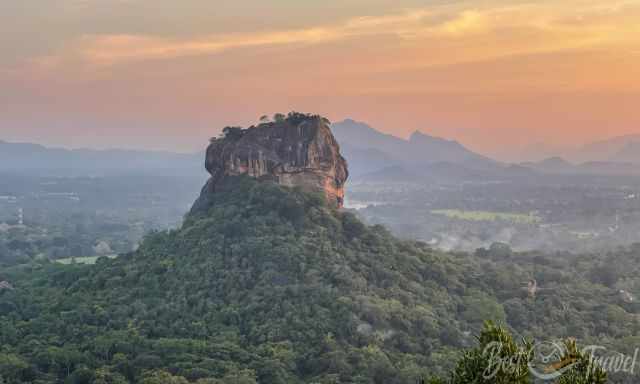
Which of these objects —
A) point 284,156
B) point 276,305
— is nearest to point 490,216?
point 284,156

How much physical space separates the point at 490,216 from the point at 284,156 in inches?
3624

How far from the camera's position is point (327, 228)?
172 feet

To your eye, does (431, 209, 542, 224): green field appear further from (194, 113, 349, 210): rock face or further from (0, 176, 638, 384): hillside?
(194, 113, 349, 210): rock face

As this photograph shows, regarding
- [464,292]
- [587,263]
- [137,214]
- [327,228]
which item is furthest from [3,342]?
[137,214]

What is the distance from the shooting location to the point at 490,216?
5522 inches

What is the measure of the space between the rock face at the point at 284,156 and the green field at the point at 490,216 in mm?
78963

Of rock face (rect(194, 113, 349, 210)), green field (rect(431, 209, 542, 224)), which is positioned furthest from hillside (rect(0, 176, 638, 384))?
green field (rect(431, 209, 542, 224))

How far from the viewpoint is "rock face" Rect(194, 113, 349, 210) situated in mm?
56344

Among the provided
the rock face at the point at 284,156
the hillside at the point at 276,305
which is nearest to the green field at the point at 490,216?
the hillside at the point at 276,305

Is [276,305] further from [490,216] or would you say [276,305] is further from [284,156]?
[490,216]

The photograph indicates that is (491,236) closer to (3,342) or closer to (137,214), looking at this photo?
(3,342)

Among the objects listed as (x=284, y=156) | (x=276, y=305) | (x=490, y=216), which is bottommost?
(x=490, y=216)

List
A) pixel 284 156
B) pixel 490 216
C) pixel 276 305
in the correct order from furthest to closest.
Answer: pixel 490 216 < pixel 284 156 < pixel 276 305

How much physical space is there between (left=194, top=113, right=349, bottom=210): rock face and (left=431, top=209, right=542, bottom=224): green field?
7896 centimetres
